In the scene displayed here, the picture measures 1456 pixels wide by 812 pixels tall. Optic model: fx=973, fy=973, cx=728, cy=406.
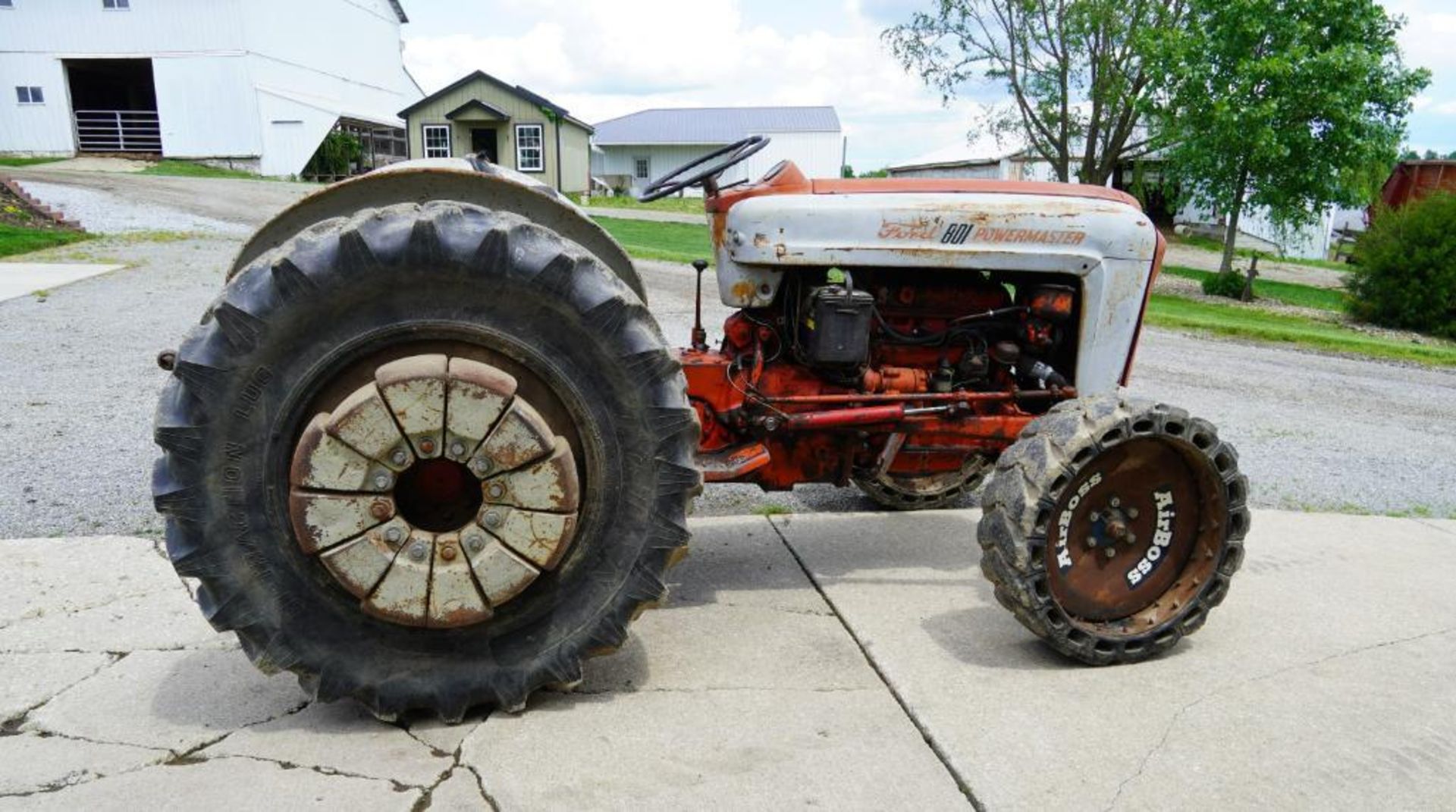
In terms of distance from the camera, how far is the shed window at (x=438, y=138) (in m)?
33.0

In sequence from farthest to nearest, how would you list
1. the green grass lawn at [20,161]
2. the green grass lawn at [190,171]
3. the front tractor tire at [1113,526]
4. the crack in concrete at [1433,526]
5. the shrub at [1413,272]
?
the green grass lawn at [190,171] → the green grass lawn at [20,161] → the shrub at [1413,272] → the crack in concrete at [1433,526] → the front tractor tire at [1113,526]

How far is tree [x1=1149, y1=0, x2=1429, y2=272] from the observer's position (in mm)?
16109

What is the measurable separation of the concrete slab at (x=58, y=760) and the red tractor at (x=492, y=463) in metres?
0.40

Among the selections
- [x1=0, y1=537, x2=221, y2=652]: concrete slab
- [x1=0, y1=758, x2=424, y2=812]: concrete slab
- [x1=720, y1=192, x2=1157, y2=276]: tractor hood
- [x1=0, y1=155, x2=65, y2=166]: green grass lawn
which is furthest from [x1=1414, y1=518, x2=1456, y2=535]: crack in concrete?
[x1=0, y1=155, x2=65, y2=166]: green grass lawn

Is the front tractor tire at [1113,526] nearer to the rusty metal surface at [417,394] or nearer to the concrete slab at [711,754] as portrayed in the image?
the concrete slab at [711,754]

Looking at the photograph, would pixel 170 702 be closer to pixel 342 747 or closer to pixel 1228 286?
pixel 342 747

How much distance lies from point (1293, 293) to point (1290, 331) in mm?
7849

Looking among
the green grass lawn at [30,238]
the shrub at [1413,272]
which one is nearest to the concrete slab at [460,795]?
the green grass lawn at [30,238]

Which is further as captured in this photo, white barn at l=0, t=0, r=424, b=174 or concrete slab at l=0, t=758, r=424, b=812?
white barn at l=0, t=0, r=424, b=174

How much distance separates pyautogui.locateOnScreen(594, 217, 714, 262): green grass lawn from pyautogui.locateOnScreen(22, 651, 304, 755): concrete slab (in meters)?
11.0

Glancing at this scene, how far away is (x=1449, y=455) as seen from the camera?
6.48 meters

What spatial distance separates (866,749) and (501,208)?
80.8 inches

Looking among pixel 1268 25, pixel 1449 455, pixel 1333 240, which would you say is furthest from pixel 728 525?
pixel 1333 240

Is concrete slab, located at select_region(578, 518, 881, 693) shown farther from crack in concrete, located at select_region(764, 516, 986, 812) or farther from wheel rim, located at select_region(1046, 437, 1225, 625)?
wheel rim, located at select_region(1046, 437, 1225, 625)
